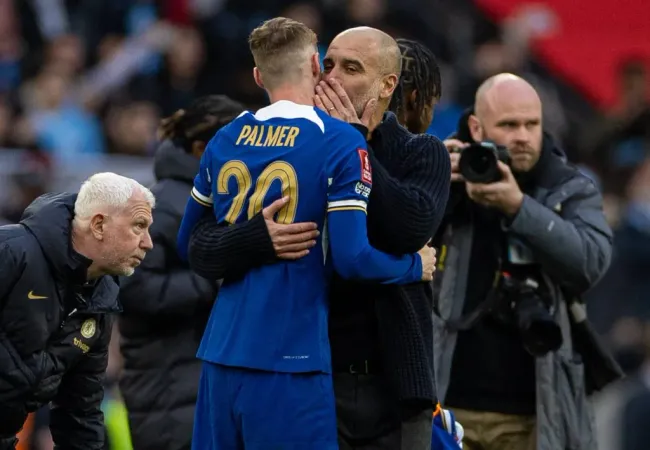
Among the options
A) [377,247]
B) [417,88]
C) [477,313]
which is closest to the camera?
[377,247]

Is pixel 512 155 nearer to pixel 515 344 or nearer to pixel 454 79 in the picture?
pixel 515 344

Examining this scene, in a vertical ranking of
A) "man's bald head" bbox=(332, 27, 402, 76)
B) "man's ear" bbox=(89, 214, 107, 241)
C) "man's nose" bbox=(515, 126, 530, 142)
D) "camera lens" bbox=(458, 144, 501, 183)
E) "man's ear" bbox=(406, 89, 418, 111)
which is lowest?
"man's ear" bbox=(89, 214, 107, 241)

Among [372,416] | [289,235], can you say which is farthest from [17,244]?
[372,416]

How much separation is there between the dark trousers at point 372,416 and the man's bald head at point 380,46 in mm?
978

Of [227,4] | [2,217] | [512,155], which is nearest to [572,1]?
[227,4]

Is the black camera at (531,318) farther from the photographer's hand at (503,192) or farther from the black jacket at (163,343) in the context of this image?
the black jacket at (163,343)

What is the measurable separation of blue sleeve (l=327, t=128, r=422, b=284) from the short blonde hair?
30 centimetres

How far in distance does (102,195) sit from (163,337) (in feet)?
4.09

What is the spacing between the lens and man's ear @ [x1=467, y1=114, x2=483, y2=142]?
5.99 metres

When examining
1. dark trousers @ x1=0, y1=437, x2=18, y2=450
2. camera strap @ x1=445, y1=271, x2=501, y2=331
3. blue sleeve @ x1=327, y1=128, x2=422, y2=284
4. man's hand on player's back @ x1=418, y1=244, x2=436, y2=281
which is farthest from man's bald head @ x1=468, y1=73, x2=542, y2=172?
dark trousers @ x1=0, y1=437, x2=18, y2=450

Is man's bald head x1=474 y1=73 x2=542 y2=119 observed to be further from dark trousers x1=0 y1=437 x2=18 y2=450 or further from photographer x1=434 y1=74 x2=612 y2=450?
dark trousers x1=0 y1=437 x2=18 y2=450

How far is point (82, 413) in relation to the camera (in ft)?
16.5

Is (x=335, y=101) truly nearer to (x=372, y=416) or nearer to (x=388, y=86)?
(x=388, y=86)

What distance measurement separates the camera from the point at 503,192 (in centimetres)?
565
